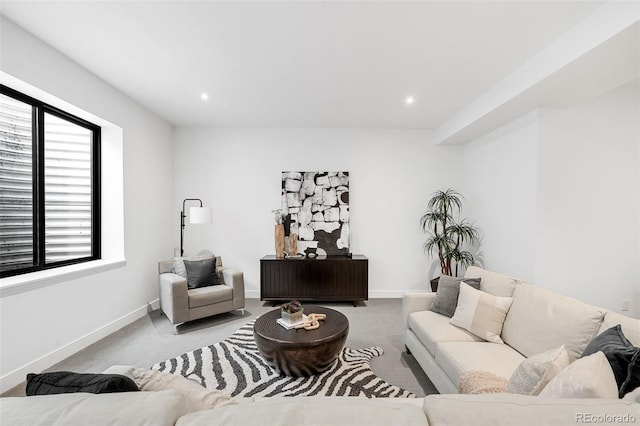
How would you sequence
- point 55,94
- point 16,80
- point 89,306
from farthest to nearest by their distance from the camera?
point 89,306
point 55,94
point 16,80

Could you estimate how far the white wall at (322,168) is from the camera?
16.2 feet

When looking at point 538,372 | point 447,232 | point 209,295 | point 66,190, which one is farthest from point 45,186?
point 447,232

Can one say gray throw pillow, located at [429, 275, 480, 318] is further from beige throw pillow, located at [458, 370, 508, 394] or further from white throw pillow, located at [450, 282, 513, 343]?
beige throw pillow, located at [458, 370, 508, 394]

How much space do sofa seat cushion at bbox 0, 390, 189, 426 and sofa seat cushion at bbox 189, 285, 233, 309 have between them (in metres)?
2.83

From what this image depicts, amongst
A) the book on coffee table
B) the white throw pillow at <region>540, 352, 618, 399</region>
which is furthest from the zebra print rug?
the white throw pillow at <region>540, 352, 618, 399</region>

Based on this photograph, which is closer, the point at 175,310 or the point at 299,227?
the point at 175,310

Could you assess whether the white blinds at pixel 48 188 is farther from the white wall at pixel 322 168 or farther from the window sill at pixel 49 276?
the white wall at pixel 322 168

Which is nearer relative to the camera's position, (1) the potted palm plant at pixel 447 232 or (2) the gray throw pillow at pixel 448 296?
(2) the gray throw pillow at pixel 448 296

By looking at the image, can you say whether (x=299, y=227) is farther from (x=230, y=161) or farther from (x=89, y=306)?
(x=89, y=306)

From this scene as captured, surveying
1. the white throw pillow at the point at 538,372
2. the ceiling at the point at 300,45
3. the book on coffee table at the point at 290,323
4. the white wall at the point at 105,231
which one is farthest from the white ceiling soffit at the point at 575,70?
the white wall at the point at 105,231

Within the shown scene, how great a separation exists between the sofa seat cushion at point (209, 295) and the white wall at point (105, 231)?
2.95ft

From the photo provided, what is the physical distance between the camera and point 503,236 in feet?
12.8

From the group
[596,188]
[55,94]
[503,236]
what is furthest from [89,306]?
[596,188]

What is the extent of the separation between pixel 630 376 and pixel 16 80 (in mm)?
4211
